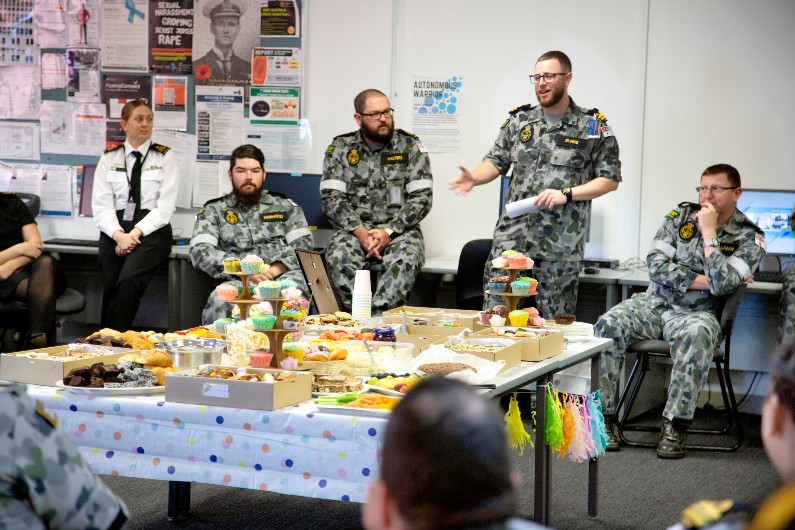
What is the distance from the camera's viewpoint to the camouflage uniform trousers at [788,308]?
15.2 ft

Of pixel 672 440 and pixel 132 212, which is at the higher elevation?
pixel 132 212

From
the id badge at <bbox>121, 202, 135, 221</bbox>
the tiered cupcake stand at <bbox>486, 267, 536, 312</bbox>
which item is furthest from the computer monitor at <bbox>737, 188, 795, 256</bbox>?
the id badge at <bbox>121, 202, 135, 221</bbox>

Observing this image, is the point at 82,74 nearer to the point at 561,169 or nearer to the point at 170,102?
the point at 170,102

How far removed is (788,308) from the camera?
4656 millimetres

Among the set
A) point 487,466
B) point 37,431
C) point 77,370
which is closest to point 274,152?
point 77,370

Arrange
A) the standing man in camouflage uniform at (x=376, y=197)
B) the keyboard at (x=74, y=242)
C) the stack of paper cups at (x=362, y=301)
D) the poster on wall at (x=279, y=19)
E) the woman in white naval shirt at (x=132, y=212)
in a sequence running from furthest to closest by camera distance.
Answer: the poster on wall at (x=279, y=19) → the keyboard at (x=74, y=242) → the woman in white naval shirt at (x=132, y=212) → the standing man in camouflage uniform at (x=376, y=197) → the stack of paper cups at (x=362, y=301)

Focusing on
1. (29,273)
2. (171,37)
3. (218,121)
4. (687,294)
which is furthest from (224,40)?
(687,294)

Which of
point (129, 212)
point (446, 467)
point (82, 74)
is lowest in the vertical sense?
point (446, 467)

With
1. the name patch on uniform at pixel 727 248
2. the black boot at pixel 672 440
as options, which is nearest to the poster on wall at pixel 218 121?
the name patch on uniform at pixel 727 248

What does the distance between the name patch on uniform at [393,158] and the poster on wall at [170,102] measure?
5.91ft

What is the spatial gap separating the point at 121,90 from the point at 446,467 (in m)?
6.34

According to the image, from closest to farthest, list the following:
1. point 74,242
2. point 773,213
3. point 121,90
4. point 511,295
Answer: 1. point 511,295
2. point 773,213
3. point 74,242
4. point 121,90

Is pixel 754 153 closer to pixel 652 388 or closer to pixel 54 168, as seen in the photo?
pixel 652 388

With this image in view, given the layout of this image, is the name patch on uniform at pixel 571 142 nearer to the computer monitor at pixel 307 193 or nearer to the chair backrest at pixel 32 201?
the computer monitor at pixel 307 193
